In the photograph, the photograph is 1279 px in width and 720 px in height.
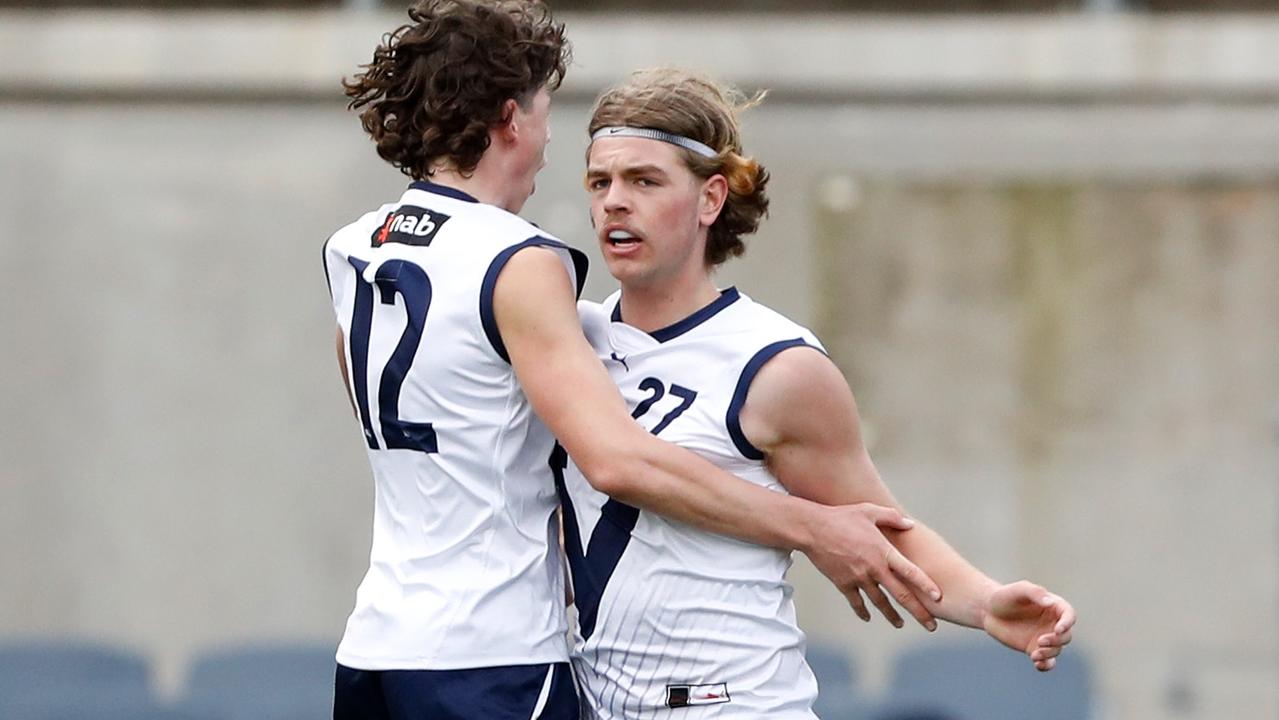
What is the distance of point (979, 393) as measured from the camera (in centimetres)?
611

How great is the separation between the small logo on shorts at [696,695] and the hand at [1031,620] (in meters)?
0.44

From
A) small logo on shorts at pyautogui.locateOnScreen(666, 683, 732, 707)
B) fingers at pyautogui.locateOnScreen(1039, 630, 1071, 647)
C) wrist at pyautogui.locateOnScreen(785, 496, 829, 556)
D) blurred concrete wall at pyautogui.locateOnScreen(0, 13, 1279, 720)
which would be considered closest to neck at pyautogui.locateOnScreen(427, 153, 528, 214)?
wrist at pyautogui.locateOnScreen(785, 496, 829, 556)

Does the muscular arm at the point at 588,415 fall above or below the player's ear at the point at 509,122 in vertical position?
below

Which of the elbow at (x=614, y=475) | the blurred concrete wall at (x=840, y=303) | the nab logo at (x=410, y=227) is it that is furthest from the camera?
the blurred concrete wall at (x=840, y=303)

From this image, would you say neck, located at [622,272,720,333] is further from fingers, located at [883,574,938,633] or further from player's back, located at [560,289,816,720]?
fingers, located at [883,574,938,633]

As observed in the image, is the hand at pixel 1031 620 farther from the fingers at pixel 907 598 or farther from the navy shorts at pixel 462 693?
the navy shorts at pixel 462 693

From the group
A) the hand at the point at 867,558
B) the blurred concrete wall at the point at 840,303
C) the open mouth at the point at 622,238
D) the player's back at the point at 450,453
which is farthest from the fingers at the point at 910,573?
the blurred concrete wall at the point at 840,303

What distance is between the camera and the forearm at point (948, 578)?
8.44ft

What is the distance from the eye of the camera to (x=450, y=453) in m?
2.40

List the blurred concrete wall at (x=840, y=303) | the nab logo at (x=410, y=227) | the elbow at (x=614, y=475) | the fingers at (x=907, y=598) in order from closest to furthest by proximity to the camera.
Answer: the elbow at (x=614, y=475)
the nab logo at (x=410, y=227)
the fingers at (x=907, y=598)
the blurred concrete wall at (x=840, y=303)

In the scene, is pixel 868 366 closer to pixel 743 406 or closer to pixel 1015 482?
pixel 1015 482

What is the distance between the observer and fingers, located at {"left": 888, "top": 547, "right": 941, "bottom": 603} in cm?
253

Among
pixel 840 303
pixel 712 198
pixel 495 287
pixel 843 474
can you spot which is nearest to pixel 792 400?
pixel 843 474

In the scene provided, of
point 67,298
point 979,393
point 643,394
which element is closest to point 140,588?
point 67,298
